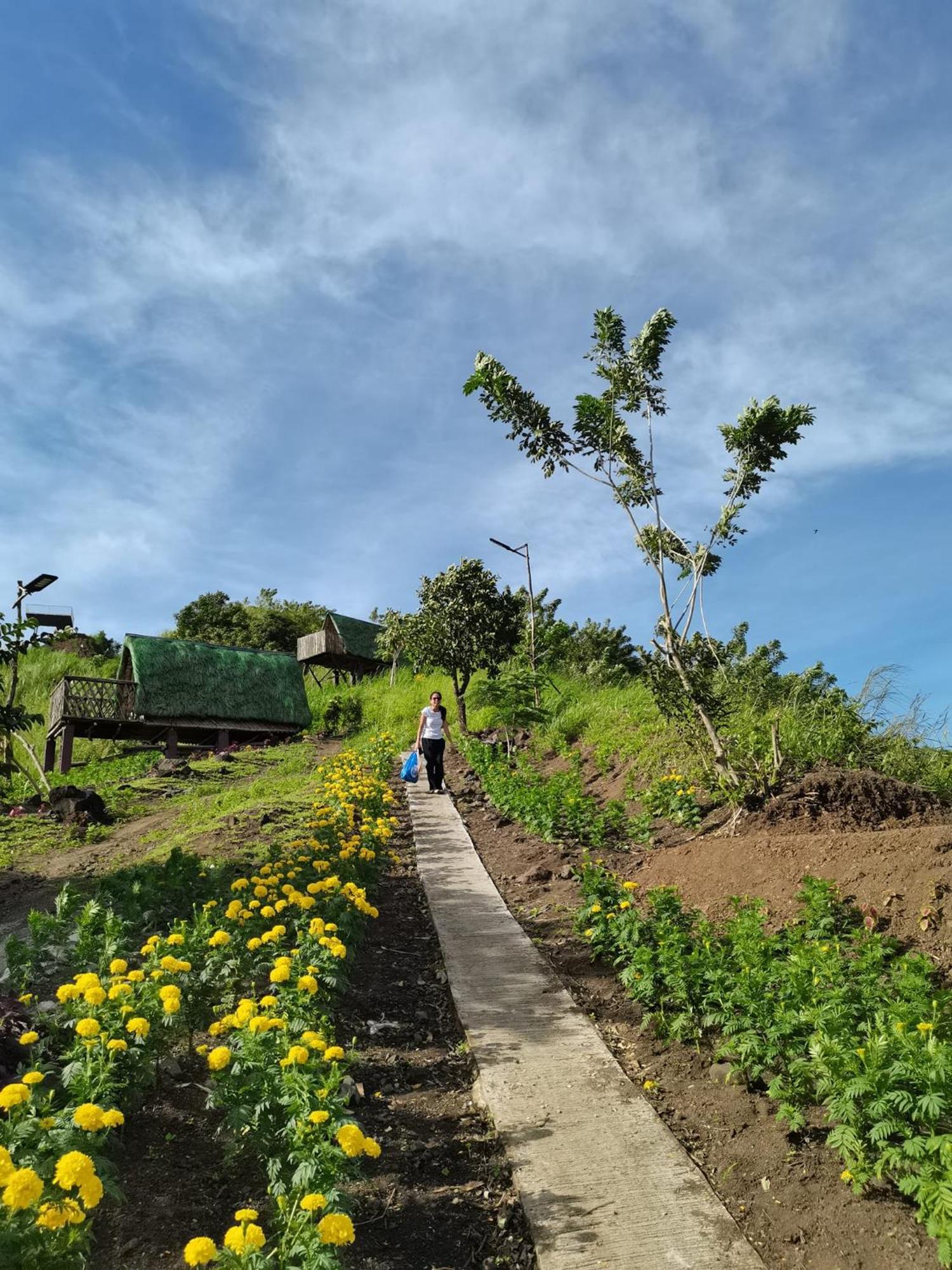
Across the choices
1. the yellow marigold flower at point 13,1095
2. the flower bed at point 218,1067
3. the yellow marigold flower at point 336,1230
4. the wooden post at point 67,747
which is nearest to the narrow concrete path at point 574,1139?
the flower bed at point 218,1067

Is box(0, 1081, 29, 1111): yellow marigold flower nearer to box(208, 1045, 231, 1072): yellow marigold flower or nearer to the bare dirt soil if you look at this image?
box(208, 1045, 231, 1072): yellow marigold flower

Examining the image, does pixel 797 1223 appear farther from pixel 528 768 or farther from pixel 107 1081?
pixel 528 768

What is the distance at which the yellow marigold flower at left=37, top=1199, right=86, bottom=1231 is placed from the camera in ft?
6.88

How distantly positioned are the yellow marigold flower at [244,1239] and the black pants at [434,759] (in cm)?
1048

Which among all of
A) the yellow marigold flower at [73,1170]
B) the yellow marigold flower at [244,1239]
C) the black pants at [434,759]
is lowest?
the yellow marigold flower at [244,1239]

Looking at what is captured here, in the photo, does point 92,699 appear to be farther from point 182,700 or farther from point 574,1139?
point 574,1139

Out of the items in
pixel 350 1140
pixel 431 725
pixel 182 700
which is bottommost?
pixel 350 1140

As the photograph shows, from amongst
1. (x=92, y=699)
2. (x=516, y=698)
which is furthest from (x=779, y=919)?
(x=92, y=699)

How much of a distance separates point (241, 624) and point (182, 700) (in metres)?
24.5

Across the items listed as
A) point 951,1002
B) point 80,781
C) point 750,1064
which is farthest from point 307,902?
point 80,781

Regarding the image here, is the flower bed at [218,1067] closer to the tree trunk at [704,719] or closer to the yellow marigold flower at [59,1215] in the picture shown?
the yellow marigold flower at [59,1215]

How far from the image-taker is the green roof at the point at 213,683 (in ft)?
74.3

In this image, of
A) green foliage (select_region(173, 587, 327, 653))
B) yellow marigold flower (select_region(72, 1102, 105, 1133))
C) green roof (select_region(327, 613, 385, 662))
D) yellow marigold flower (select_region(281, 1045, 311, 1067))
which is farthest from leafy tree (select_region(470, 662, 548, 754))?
green foliage (select_region(173, 587, 327, 653))

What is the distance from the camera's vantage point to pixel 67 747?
22.0m
